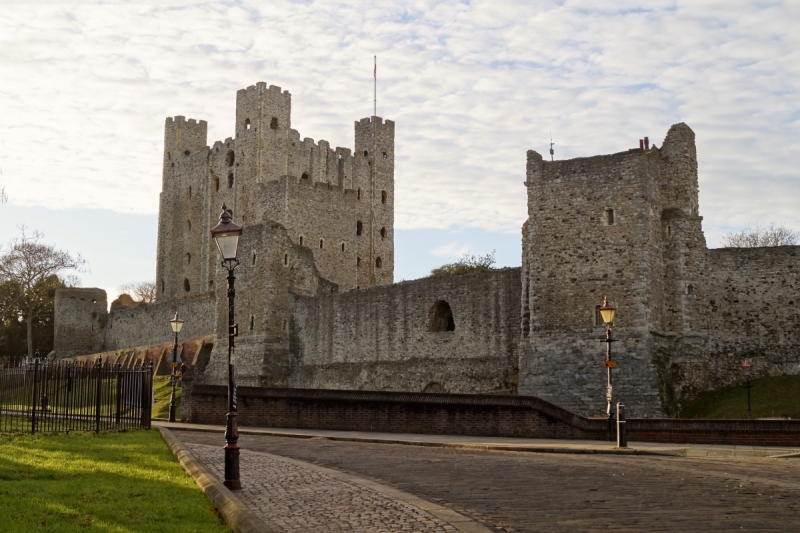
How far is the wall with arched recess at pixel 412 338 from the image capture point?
34250 mm

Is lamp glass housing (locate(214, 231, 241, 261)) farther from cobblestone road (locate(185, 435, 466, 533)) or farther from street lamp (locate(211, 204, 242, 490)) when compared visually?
cobblestone road (locate(185, 435, 466, 533))

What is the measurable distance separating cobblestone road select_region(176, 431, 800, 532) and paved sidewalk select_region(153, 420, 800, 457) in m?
0.85

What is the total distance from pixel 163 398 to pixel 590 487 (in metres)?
33.1

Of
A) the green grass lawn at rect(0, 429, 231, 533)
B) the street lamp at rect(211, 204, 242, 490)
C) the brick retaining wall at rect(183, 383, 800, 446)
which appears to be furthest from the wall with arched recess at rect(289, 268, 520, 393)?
the street lamp at rect(211, 204, 242, 490)

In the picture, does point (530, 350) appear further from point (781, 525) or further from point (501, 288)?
point (781, 525)

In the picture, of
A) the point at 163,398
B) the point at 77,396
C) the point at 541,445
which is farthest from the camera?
the point at 163,398

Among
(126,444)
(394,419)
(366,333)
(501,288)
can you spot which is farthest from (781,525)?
(366,333)

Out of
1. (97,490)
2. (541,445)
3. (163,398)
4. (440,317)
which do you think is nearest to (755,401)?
(541,445)

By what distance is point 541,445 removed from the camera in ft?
66.5

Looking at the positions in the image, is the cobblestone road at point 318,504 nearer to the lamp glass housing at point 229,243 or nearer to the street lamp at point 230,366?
the street lamp at point 230,366

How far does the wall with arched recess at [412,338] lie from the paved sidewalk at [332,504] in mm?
19592

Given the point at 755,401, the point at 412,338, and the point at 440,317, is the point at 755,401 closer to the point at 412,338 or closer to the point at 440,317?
the point at 440,317

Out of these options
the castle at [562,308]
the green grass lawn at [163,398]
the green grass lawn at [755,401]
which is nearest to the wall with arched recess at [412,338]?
the castle at [562,308]

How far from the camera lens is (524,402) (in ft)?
78.3
